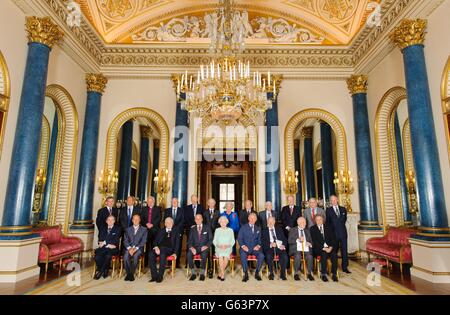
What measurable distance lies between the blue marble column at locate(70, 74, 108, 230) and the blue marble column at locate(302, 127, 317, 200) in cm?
939

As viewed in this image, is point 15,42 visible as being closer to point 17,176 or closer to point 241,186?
point 17,176

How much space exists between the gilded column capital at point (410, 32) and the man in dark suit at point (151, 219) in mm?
6474

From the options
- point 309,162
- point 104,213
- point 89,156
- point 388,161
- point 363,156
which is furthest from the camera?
point 309,162

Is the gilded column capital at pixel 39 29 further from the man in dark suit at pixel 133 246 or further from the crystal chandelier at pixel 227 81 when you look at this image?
the man in dark suit at pixel 133 246

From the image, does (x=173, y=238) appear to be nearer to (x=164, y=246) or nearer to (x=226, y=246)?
(x=164, y=246)

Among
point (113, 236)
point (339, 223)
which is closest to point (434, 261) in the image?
point (339, 223)

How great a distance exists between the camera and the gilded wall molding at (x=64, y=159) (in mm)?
7414

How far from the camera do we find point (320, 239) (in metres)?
5.31

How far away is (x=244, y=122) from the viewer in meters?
8.55

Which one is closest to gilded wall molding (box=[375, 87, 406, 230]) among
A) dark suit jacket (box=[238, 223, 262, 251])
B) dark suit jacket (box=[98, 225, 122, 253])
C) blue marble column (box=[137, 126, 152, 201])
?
dark suit jacket (box=[238, 223, 262, 251])

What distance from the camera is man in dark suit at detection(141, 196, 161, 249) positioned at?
19.9 ft

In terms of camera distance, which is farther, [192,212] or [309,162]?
[309,162]

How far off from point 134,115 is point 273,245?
575 centimetres

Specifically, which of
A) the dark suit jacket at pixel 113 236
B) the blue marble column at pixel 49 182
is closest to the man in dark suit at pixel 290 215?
the dark suit jacket at pixel 113 236
